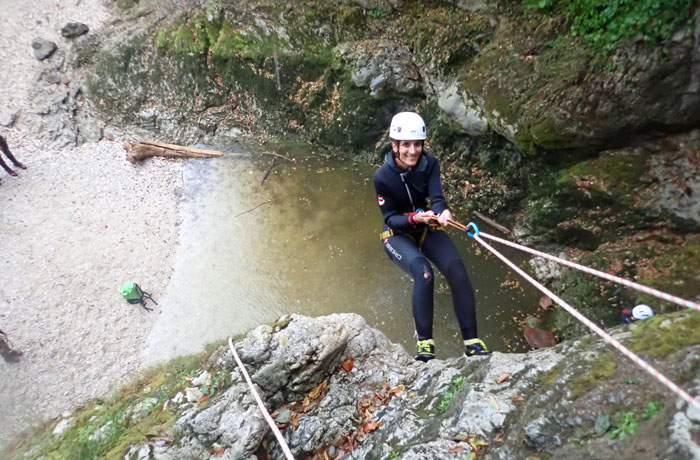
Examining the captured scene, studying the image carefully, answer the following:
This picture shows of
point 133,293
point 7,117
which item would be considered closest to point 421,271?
point 133,293

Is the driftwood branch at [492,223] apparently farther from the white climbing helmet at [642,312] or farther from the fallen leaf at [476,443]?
the fallen leaf at [476,443]

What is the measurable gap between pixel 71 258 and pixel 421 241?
6.46m

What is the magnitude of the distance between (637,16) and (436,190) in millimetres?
3259

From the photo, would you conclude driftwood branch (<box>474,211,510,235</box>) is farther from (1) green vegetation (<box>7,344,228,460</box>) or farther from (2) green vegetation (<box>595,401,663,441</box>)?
(1) green vegetation (<box>7,344,228,460</box>)

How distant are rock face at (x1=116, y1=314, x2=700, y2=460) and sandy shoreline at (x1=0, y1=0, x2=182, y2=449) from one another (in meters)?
2.88

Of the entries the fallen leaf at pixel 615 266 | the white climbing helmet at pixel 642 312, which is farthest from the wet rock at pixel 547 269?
the white climbing helmet at pixel 642 312

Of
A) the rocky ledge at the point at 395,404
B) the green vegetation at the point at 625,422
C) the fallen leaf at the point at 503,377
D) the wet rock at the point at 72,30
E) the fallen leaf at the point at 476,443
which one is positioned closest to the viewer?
the green vegetation at the point at 625,422

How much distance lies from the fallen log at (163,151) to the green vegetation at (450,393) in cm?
712

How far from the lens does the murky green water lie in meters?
5.14

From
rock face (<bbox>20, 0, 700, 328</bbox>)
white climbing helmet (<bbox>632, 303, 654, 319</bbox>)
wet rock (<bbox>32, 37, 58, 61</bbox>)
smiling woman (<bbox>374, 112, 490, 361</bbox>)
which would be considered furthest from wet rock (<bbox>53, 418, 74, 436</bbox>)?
wet rock (<bbox>32, 37, 58, 61</bbox>)

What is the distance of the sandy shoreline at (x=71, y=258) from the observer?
5.07 metres

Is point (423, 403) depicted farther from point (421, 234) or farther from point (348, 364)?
point (421, 234)

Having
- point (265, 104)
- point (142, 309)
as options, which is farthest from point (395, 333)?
point (265, 104)

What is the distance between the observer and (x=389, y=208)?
3.68m
